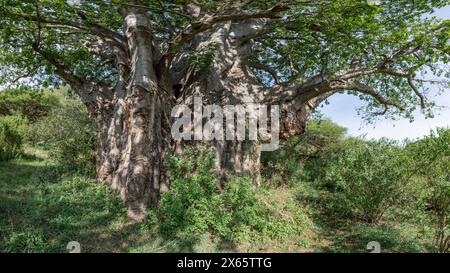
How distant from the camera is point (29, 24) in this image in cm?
721

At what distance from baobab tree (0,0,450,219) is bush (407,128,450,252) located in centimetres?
229

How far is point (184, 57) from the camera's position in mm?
9305

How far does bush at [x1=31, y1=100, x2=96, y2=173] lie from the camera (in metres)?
9.42

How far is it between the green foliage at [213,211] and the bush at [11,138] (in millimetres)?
6962

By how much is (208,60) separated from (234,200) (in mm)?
3385

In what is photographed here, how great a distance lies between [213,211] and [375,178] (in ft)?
11.7

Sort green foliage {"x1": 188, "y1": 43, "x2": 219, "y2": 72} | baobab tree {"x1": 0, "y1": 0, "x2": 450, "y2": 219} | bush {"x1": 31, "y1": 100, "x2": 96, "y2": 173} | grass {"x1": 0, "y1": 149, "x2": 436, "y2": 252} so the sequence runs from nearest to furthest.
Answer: grass {"x1": 0, "y1": 149, "x2": 436, "y2": 252}
baobab tree {"x1": 0, "y1": 0, "x2": 450, "y2": 219}
green foliage {"x1": 188, "y1": 43, "x2": 219, "y2": 72}
bush {"x1": 31, "y1": 100, "x2": 96, "y2": 173}

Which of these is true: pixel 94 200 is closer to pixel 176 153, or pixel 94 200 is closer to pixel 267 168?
pixel 176 153

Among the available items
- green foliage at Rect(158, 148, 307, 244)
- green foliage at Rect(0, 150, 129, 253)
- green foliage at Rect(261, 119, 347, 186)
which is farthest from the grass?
green foliage at Rect(261, 119, 347, 186)

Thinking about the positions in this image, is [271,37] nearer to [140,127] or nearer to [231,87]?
[231,87]

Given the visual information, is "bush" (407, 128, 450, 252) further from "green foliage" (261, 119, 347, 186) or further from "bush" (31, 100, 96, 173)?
"bush" (31, 100, 96, 173)

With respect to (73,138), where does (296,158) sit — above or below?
below

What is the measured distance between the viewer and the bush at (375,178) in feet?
23.1

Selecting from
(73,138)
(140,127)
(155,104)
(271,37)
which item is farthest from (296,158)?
(73,138)
